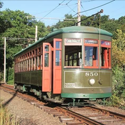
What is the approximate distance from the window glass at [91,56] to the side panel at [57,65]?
0.97 m

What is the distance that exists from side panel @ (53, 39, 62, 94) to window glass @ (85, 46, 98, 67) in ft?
3.20

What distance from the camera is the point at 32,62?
12.6 meters

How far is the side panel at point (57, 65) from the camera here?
29.7 feet

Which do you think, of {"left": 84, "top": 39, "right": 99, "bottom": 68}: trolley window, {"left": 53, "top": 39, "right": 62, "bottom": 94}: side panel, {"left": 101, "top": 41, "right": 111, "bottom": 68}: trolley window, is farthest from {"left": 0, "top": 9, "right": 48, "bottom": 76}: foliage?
{"left": 84, "top": 39, "right": 99, "bottom": 68}: trolley window

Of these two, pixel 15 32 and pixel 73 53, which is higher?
pixel 15 32

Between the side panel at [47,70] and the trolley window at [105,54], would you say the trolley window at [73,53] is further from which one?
the trolley window at [105,54]

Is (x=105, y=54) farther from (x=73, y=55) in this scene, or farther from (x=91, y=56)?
(x=73, y=55)

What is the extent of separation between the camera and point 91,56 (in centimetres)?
919

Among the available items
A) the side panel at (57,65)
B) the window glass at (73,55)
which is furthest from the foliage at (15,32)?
the side panel at (57,65)

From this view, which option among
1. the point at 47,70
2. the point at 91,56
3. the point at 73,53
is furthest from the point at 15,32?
the point at 91,56

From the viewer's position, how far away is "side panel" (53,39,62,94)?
9.06 meters

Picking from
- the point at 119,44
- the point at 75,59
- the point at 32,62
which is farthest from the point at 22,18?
the point at 75,59

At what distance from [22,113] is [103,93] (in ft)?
9.93

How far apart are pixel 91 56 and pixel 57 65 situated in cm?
128
